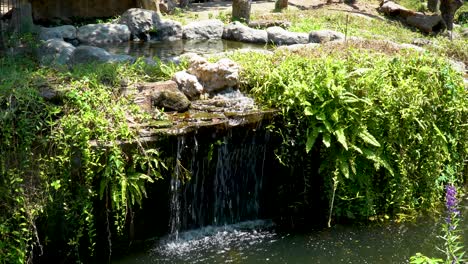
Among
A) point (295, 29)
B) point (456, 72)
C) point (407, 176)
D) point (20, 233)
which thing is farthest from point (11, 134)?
point (295, 29)

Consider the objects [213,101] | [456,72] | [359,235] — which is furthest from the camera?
[456,72]

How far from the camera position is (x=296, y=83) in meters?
8.52

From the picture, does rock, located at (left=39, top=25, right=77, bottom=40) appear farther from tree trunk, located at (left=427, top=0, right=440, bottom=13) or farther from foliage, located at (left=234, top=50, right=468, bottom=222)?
tree trunk, located at (left=427, top=0, right=440, bottom=13)

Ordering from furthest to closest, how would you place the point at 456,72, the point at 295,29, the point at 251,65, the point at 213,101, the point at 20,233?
the point at 295,29 < the point at 456,72 < the point at 251,65 < the point at 213,101 < the point at 20,233

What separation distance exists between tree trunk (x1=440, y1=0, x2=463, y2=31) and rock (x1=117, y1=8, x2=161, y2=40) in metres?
8.32

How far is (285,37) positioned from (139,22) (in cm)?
347

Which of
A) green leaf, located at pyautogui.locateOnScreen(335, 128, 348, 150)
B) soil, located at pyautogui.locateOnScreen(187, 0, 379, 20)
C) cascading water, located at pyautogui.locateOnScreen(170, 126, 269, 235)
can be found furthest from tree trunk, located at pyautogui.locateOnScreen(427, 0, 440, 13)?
cascading water, located at pyautogui.locateOnScreen(170, 126, 269, 235)

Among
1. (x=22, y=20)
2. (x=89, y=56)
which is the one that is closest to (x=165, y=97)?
(x=89, y=56)

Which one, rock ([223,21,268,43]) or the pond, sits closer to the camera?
the pond

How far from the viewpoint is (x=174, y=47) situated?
14109 mm

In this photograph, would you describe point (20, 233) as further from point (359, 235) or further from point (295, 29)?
point (295, 29)

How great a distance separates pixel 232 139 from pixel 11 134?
8.92 feet

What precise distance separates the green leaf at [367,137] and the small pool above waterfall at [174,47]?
5153mm

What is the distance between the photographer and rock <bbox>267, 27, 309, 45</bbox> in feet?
47.0
